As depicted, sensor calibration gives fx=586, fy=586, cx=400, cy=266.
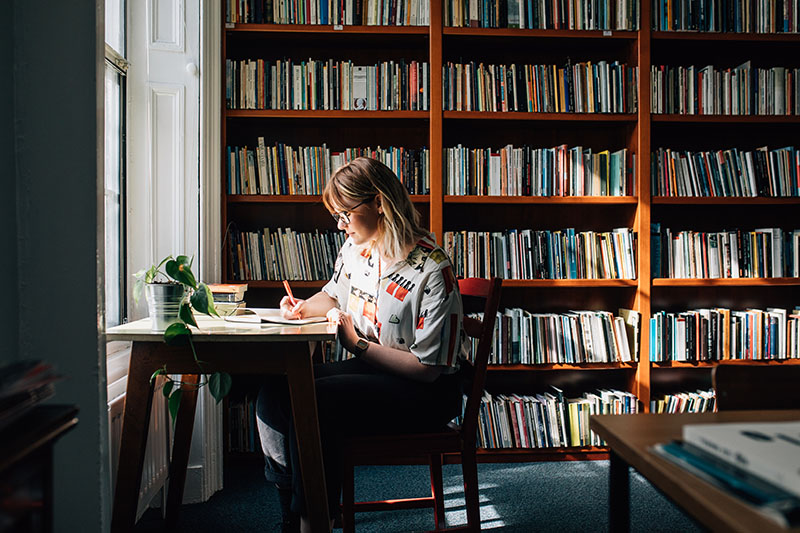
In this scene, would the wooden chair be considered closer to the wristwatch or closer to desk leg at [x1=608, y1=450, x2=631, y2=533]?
the wristwatch

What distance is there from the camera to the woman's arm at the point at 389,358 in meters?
1.64

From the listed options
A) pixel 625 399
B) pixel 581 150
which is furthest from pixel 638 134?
pixel 625 399

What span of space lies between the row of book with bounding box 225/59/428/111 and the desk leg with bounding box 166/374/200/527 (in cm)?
136

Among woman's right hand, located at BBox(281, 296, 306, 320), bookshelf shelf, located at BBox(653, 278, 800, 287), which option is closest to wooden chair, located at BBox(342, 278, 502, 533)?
woman's right hand, located at BBox(281, 296, 306, 320)

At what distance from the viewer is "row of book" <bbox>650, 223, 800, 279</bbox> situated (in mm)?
2797

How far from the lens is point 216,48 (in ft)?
8.12

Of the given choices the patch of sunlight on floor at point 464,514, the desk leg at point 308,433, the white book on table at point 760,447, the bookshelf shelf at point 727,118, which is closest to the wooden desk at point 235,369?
the desk leg at point 308,433

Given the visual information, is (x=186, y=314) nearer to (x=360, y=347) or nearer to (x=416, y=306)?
(x=360, y=347)

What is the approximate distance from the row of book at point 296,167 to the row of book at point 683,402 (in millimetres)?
1523

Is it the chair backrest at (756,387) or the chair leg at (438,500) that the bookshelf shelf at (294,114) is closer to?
the chair leg at (438,500)

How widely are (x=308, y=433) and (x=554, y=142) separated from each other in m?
2.09

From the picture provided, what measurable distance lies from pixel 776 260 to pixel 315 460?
2.46 meters

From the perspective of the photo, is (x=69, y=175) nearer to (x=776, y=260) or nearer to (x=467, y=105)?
(x=467, y=105)

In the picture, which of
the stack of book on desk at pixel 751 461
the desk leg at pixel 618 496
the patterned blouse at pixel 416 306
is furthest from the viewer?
the patterned blouse at pixel 416 306
